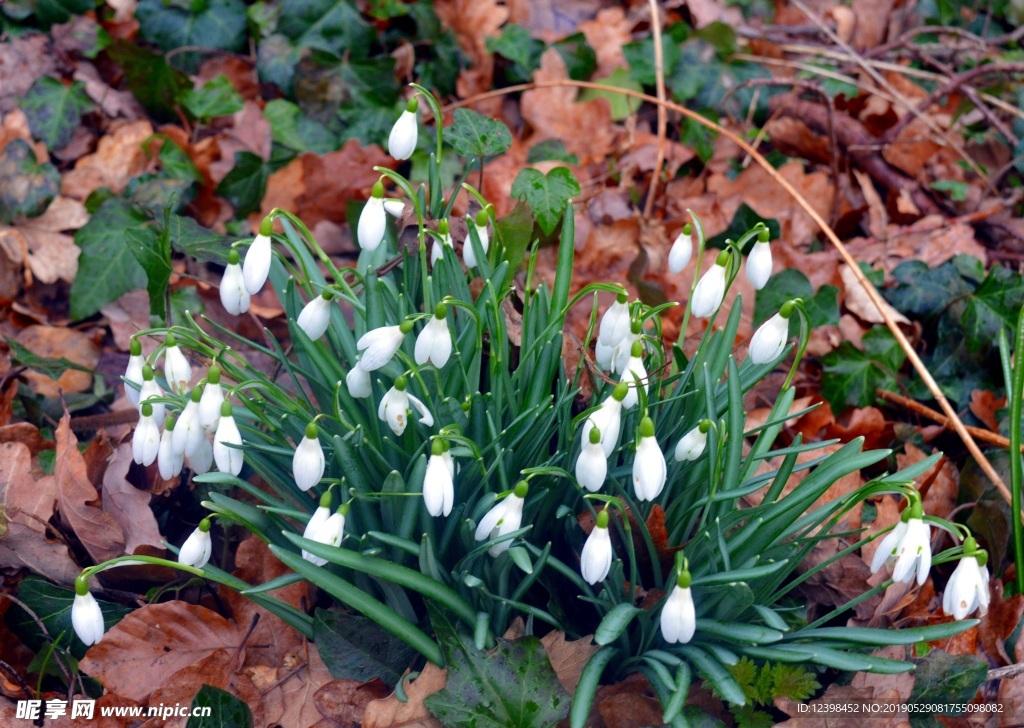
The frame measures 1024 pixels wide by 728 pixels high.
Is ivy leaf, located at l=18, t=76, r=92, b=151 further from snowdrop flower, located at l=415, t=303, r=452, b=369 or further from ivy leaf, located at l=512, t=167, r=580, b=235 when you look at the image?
snowdrop flower, located at l=415, t=303, r=452, b=369

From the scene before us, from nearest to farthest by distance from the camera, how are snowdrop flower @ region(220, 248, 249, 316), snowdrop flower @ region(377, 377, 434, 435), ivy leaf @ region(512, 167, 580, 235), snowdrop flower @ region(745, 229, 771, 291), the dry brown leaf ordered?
snowdrop flower @ region(377, 377, 434, 435)
snowdrop flower @ region(220, 248, 249, 316)
snowdrop flower @ region(745, 229, 771, 291)
the dry brown leaf
ivy leaf @ region(512, 167, 580, 235)

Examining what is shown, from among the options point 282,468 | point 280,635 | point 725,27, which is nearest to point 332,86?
point 725,27

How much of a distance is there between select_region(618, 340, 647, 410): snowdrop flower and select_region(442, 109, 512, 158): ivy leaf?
853mm

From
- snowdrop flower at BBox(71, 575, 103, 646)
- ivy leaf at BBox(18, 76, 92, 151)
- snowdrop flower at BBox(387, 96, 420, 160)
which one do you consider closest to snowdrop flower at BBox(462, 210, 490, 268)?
snowdrop flower at BBox(387, 96, 420, 160)

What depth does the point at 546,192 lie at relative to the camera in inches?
95.6

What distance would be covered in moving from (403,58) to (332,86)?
355 mm

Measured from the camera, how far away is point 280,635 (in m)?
1.93

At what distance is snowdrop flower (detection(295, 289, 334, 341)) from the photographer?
1.62 meters

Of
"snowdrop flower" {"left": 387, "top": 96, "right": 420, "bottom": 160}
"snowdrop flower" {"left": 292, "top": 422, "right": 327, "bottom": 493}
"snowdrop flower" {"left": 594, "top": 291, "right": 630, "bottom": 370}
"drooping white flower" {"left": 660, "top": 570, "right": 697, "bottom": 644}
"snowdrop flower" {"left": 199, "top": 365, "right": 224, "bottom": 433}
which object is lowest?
"drooping white flower" {"left": 660, "top": 570, "right": 697, "bottom": 644}

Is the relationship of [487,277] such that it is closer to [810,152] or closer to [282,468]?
[282,468]

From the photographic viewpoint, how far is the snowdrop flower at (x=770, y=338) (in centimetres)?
161

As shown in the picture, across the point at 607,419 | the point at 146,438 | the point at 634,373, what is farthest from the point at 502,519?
the point at 146,438

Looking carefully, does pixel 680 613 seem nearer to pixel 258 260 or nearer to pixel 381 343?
pixel 381 343

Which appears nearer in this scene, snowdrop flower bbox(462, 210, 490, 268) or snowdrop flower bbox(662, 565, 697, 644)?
snowdrop flower bbox(662, 565, 697, 644)
